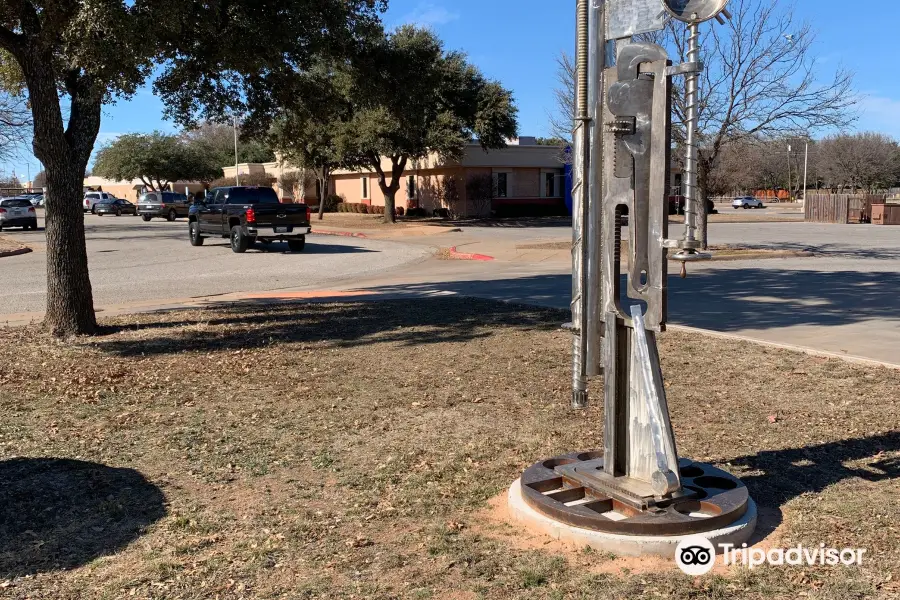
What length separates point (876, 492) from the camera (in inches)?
190

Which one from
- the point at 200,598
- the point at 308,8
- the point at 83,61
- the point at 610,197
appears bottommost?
the point at 200,598

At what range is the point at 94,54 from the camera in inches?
361

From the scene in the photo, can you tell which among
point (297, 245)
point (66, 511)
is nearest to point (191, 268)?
point (297, 245)

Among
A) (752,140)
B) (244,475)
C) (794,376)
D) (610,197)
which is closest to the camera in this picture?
(610,197)

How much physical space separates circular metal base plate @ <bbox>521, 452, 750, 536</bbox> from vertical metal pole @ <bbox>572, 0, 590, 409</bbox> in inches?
19.4

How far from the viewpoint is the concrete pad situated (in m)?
4.05

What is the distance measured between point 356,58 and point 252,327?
13.8 feet

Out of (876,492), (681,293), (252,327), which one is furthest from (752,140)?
(876,492)

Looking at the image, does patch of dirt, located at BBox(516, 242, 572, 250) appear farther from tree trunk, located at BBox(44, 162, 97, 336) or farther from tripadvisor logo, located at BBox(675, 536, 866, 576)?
tripadvisor logo, located at BBox(675, 536, 866, 576)

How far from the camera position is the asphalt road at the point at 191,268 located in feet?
53.6

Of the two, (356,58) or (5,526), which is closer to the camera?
(5,526)

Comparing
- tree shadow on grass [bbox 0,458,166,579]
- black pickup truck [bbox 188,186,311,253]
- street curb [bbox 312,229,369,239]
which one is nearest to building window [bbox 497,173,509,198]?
street curb [bbox 312,229,369,239]

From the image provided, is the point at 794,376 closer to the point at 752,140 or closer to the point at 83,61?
the point at 83,61

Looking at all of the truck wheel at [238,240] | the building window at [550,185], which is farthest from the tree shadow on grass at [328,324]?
the building window at [550,185]
